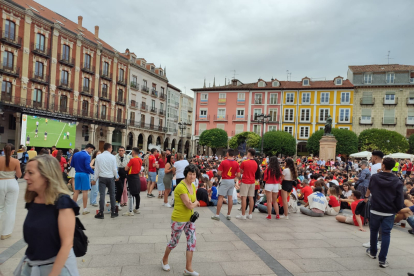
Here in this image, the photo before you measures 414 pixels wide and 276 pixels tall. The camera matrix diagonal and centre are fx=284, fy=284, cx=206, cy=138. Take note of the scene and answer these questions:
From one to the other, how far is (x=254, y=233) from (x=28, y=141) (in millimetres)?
23334

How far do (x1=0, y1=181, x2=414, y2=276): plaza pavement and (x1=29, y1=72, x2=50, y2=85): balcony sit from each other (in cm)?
2691

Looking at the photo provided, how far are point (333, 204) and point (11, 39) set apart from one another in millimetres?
31550

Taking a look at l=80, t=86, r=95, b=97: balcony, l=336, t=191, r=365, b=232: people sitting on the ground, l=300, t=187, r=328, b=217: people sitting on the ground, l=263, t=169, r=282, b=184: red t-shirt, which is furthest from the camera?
l=80, t=86, r=95, b=97: balcony

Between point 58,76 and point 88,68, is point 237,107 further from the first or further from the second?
point 58,76

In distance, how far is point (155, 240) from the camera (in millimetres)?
5613

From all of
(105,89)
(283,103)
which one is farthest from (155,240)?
(283,103)

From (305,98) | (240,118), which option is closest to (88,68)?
(240,118)

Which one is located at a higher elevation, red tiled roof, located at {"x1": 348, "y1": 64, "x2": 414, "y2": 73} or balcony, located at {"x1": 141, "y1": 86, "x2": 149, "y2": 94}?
red tiled roof, located at {"x1": 348, "y1": 64, "x2": 414, "y2": 73}

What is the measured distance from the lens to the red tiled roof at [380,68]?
46469mm

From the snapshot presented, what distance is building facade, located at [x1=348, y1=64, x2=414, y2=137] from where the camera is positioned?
4419cm

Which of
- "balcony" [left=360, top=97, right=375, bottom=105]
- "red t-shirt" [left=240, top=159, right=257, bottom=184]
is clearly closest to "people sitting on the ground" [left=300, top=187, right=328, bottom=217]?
"red t-shirt" [left=240, top=159, right=257, bottom=184]

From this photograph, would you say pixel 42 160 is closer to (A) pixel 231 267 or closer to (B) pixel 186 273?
(B) pixel 186 273

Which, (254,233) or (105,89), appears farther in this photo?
(105,89)

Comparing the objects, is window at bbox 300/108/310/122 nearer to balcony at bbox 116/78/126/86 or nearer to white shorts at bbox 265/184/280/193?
balcony at bbox 116/78/126/86
